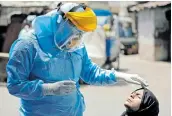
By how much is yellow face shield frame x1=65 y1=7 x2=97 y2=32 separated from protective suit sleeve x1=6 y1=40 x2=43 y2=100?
0.34 m

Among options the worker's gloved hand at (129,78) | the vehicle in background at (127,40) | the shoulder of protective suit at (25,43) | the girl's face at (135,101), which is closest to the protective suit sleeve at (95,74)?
the worker's gloved hand at (129,78)

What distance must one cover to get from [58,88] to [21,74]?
9.7 inches

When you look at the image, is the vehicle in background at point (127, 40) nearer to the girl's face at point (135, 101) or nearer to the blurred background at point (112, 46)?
the blurred background at point (112, 46)

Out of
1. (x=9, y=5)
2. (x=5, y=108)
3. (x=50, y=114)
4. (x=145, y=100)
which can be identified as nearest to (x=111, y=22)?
(x=9, y=5)

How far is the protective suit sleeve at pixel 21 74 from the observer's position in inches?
82.0

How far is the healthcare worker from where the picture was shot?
2.10 metres

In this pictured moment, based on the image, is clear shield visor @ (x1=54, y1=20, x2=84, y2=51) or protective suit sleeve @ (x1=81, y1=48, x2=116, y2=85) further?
protective suit sleeve @ (x1=81, y1=48, x2=116, y2=85)

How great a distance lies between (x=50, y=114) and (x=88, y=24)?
26.2 inches

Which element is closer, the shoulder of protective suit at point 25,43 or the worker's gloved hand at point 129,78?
the shoulder of protective suit at point 25,43

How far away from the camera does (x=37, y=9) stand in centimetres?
1084

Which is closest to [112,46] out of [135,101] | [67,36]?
[135,101]

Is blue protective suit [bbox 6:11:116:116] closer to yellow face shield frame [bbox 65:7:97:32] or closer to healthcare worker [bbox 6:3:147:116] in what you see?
healthcare worker [bbox 6:3:147:116]

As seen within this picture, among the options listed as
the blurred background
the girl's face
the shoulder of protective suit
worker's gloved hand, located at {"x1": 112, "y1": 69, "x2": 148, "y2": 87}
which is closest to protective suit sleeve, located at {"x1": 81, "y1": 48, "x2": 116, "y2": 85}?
worker's gloved hand, located at {"x1": 112, "y1": 69, "x2": 148, "y2": 87}

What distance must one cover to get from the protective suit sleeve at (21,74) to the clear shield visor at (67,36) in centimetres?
24
